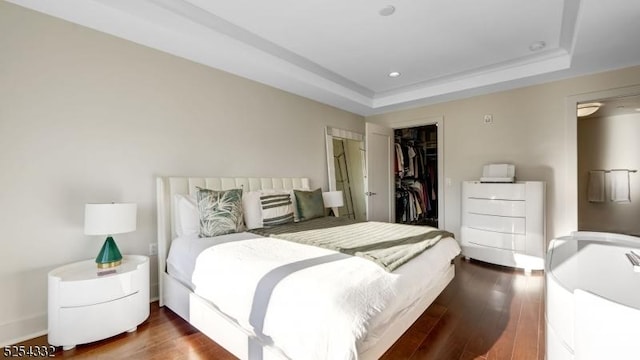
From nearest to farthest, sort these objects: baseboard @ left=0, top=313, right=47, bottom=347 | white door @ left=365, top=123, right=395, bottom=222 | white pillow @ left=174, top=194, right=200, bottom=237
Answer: baseboard @ left=0, top=313, right=47, bottom=347
white pillow @ left=174, top=194, right=200, bottom=237
white door @ left=365, top=123, right=395, bottom=222

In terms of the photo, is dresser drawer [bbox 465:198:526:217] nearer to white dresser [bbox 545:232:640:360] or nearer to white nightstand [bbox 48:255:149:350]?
white dresser [bbox 545:232:640:360]

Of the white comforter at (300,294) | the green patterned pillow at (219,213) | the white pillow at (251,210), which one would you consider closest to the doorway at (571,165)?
the white comforter at (300,294)

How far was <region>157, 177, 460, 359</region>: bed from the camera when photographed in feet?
4.02

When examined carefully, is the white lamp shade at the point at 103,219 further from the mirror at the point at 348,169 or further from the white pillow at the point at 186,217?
the mirror at the point at 348,169

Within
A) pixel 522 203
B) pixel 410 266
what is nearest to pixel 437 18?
pixel 410 266

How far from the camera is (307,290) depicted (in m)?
1.28

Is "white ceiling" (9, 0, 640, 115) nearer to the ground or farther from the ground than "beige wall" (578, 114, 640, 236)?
farther from the ground

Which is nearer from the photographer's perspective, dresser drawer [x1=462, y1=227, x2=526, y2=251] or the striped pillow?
the striped pillow

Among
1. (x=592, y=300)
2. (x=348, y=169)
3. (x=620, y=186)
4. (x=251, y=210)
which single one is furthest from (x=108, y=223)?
(x=620, y=186)

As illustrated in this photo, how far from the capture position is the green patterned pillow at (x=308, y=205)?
127 inches

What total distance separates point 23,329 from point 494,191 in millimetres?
4633

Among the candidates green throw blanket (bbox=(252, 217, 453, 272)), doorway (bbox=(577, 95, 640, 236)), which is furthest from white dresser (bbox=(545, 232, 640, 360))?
doorway (bbox=(577, 95, 640, 236))

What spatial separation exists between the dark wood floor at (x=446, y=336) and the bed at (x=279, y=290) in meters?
0.14

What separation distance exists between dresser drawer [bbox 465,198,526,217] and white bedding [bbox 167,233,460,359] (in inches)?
72.9
